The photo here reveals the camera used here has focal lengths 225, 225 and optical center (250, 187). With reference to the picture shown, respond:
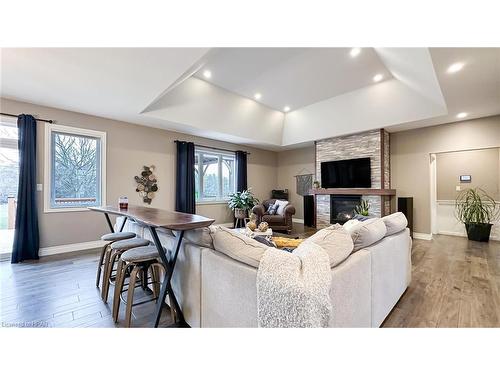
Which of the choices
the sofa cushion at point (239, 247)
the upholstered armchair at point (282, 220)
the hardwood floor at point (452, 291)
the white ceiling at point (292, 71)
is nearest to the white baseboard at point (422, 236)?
the hardwood floor at point (452, 291)

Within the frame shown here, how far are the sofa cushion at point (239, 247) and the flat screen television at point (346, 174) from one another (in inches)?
194

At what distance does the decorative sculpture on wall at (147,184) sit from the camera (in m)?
4.87

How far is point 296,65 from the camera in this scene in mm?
3881

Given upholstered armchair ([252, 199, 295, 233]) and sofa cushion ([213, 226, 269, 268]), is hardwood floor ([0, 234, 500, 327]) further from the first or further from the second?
upholstered armchair ([252, 199, 295, 233])

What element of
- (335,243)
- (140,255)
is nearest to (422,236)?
(335,243)

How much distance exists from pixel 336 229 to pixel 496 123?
5255 millimetres

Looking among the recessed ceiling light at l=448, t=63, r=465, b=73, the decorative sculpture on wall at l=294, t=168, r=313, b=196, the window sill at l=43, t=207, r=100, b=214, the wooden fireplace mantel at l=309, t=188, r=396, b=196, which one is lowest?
the window sill at l=43, t=207, r=100, b=214

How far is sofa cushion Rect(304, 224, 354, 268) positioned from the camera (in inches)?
53.3

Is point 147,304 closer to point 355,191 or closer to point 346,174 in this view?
point 355,191

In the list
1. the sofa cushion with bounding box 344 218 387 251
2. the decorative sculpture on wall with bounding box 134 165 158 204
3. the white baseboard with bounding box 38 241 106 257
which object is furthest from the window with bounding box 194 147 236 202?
the sofa cushion with bounding box 344 218 387 251

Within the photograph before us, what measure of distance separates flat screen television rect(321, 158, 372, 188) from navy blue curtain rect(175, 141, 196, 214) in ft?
11.6
